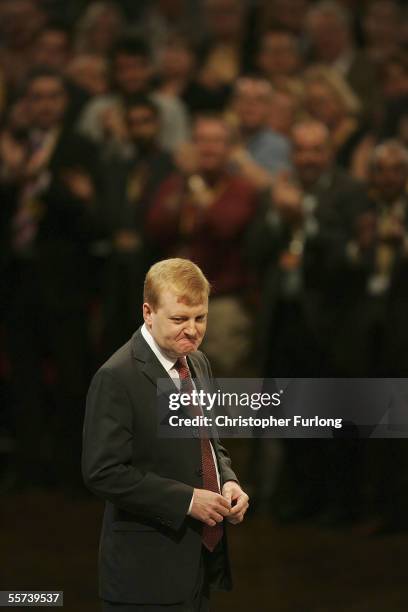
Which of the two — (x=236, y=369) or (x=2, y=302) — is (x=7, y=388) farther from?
(x=236, y=369)

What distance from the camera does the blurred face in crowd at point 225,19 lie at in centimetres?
650

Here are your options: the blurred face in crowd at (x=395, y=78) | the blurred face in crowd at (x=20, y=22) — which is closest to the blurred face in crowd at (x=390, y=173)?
the blurred face in crowd at (x=395, y=78)

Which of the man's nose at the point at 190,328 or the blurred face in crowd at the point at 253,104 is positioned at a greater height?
the blurred face in crowd at the point at 253,104

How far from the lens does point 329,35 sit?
20.9ft

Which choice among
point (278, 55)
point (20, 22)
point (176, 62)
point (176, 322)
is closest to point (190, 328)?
point (176, 322)

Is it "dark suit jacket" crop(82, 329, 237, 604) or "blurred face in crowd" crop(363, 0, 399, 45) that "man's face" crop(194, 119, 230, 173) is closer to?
"blurred face in crowd" crop(363, 0, 399, 45)

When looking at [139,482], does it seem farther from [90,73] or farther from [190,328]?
[90,73]

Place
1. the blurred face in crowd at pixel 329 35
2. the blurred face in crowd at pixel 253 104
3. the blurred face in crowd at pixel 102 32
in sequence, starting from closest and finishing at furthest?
the blurred face in crowd at pixel 253 104
the blurred face in crowd at pixel 329 35
the blurred face in crowd at pixel 102 32

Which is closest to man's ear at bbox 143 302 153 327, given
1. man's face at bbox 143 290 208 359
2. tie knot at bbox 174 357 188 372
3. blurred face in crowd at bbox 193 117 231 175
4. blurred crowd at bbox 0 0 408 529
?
man's face at bbox 143 290 208 359

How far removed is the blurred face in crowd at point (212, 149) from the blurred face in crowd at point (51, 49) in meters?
1.80

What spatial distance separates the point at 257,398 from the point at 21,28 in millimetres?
4138

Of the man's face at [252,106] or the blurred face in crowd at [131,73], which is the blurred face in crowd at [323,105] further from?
the blurred face in crowd at [131,73]

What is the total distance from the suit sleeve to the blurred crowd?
1380 mm

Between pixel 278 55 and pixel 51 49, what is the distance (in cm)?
118
